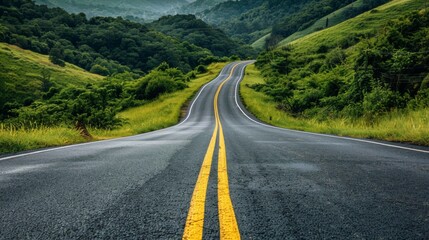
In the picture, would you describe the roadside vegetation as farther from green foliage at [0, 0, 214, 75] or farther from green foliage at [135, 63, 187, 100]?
green foliage at [0, 0, 214, 75]

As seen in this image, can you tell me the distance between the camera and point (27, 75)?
66438 millimetres

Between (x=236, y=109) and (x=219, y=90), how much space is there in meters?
13.4

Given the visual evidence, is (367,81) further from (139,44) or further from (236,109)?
(139,44)

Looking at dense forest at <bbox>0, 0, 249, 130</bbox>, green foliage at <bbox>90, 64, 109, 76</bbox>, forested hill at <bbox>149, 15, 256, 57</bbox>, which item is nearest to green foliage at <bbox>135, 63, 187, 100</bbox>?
dense forest at <bbox>0, 0, 249, 130</bbox>

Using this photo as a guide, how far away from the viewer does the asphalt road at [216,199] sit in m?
1.90

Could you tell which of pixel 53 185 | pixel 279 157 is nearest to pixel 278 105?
pixel 279 157

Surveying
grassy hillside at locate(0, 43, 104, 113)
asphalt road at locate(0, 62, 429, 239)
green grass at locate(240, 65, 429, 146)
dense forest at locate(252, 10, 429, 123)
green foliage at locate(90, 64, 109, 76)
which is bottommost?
green grass at locate(240, 65, 429, 146)

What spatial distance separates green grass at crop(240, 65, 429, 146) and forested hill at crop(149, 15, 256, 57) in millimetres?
85134

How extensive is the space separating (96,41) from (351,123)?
392 ft

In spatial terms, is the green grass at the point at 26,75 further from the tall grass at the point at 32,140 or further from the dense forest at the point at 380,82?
the tall grass at the point at 32,140

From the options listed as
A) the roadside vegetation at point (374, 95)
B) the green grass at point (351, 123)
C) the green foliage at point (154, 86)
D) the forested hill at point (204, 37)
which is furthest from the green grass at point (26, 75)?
the forested hill at point (204, 37)

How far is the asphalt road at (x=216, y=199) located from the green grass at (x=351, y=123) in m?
4.21

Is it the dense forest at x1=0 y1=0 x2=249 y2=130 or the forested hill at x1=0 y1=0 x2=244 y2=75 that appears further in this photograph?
the forested hill at x1=0 y1=0 x2=244 y2=75

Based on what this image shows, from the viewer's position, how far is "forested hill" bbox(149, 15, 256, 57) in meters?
→ 157
